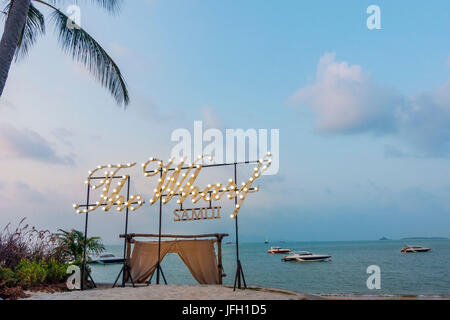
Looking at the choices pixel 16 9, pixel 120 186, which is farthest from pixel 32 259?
pixel 16 9

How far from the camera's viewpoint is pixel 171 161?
45.5ft

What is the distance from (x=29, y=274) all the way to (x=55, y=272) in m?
1.70

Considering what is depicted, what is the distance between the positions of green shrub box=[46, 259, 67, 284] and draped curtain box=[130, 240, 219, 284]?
2853 millimetres

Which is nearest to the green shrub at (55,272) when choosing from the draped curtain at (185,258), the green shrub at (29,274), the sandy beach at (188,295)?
the green shrub at (29,274)

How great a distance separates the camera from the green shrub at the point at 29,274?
11.4m

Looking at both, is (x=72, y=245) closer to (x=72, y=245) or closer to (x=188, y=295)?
(x=72, y=245)

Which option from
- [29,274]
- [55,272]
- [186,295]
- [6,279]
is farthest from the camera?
[55,272]

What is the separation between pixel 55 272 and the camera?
13344 millimetres

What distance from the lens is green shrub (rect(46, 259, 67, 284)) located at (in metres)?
13.1

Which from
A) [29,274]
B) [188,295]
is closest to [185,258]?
[188,295]

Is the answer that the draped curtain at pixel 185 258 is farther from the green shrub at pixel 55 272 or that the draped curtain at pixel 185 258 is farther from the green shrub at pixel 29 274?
the green shrub at pixel 29 274
